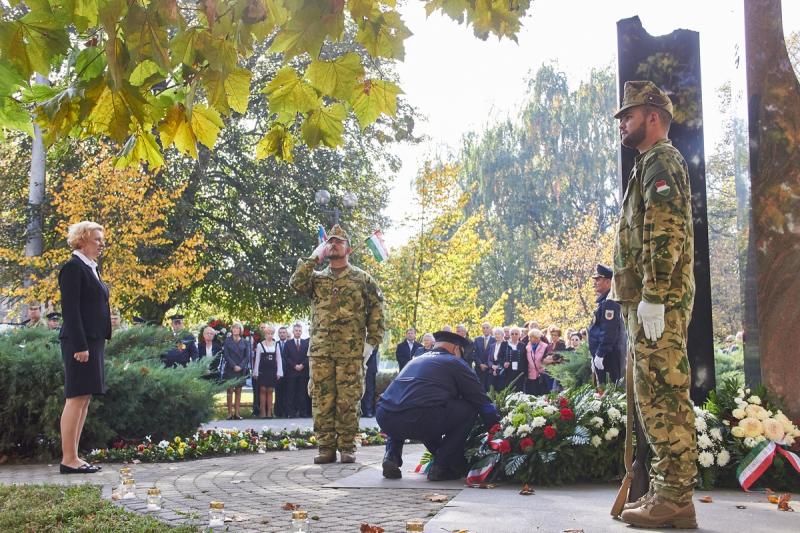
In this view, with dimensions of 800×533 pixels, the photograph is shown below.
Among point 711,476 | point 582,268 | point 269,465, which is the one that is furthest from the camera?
point 582,268

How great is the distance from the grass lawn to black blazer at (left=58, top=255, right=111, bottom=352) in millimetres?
1724

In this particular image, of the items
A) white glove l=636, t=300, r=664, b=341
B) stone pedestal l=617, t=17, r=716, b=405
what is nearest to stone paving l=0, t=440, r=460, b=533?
white glove l=636, t=300, r=664, b=341

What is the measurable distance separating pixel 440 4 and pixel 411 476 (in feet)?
15.9

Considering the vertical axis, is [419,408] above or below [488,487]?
above

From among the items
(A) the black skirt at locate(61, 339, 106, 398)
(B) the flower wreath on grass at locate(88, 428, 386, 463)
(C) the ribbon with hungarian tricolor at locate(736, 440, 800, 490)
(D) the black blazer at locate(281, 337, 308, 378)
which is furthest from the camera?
(D) the black blazer at locate(281, 337, 308, 378)

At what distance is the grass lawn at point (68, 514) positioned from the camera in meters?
5.04

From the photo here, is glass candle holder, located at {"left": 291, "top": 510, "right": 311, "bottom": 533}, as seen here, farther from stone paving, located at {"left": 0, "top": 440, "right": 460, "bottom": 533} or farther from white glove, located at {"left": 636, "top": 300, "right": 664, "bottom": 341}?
white glove, located at {"left": 636, "top": 300, "right": 664, "bottom": 341}

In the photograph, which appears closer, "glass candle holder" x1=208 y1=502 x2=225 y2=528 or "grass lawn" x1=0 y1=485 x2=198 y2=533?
"grass lawn" x1=0 y1=485 x2=198 y2=533

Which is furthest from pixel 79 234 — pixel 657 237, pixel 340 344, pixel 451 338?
pixel 657 237

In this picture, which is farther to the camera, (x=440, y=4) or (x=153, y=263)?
(x=153, y=263)

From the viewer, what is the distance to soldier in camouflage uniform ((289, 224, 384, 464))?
353 inches

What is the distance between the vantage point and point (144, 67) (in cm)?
392

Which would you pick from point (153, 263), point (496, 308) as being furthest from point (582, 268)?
point (153, 263)

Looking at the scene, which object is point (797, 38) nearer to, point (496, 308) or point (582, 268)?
point (496, 308)
